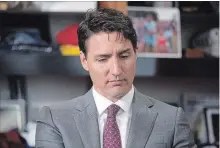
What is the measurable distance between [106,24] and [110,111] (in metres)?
0.19

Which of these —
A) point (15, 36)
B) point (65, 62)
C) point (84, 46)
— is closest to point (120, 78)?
point (84, 46)

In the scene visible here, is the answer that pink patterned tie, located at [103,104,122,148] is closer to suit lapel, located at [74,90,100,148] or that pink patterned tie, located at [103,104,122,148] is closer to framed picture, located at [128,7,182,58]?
suit lapel, located at [74,90,100,148]

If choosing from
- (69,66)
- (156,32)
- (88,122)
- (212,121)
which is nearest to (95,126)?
(88,122)

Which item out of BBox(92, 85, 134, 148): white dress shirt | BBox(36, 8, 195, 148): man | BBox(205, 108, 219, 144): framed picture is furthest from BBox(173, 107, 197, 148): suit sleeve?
BBox(205, 108, 219, 144): framed picture

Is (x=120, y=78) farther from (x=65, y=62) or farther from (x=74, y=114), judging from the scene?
(x=65, y=62)

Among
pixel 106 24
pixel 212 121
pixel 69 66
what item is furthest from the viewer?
pixel 212 121

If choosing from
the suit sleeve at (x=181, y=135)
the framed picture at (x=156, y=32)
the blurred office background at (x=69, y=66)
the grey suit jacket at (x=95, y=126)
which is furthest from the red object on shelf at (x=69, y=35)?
the suit sleeve at (x=181, y=135)

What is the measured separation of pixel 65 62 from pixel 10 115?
10.8 inches

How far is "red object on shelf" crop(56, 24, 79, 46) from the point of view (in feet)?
4.76

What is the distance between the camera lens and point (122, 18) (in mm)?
898

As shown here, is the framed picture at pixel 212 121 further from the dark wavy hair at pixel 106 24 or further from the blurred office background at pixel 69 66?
the dark wavy hair at pixel 106 24

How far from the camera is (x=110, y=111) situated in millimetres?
938

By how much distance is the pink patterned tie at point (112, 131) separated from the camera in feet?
3.00

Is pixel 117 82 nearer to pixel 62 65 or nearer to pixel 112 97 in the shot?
pixel 112 97
